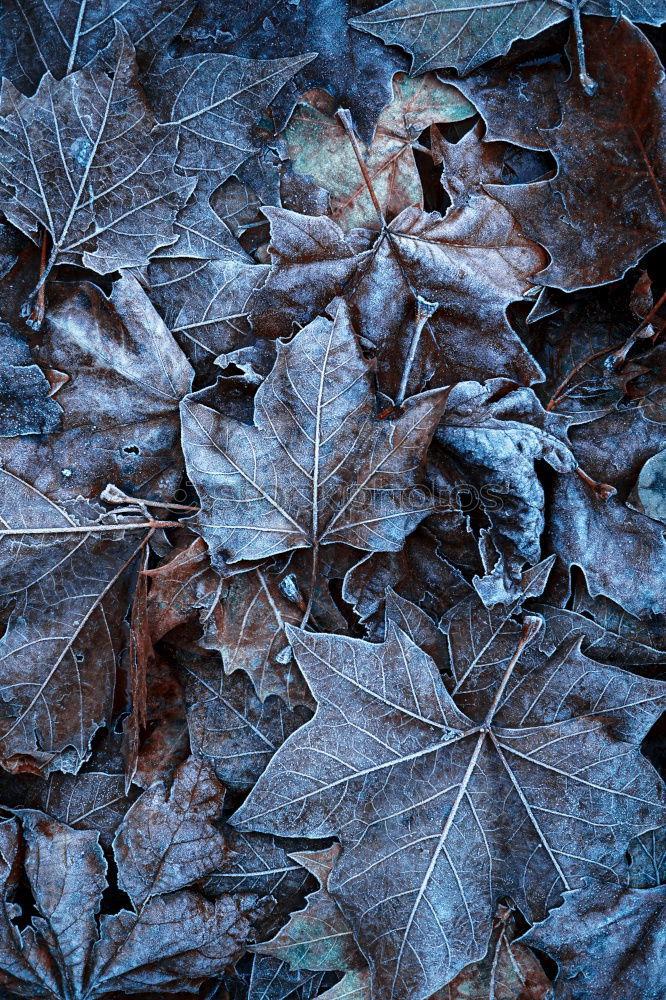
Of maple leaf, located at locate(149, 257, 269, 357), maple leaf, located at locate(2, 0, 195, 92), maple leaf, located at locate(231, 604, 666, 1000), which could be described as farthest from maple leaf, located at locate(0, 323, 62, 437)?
maple leaf, located at locate(231, 604, 666, 1000)

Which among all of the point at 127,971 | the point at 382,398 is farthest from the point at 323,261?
the point at 127,971

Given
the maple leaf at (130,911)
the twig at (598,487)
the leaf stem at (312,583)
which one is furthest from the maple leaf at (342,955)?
the twig at (598,487)

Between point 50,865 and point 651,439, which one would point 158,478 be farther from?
point 651,439

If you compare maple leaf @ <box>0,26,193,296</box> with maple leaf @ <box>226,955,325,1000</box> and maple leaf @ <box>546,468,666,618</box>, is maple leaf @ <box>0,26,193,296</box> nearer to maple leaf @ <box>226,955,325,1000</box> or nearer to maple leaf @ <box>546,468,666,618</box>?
maple leaf @ <box>546,468,666,618</box>

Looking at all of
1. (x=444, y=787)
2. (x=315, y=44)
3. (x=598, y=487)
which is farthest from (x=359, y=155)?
(x=444, y=787)

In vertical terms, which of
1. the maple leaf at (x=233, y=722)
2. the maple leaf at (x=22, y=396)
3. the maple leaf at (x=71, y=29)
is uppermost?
the maple leaf at (x=71, y=29)

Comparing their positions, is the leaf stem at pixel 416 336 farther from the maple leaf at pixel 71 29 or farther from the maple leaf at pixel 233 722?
the maple leaf at pixel 71 29
